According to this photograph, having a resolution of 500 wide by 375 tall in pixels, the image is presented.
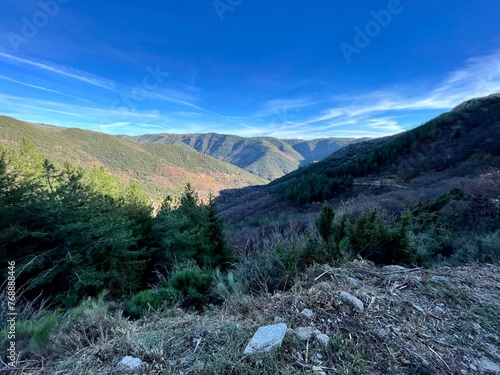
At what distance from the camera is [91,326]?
2178 millimetres

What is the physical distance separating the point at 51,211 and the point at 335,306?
11597 mm

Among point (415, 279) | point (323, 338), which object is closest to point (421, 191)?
point (415, 279)

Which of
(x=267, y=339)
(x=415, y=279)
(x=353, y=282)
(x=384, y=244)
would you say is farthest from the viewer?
(x=384, y=244)

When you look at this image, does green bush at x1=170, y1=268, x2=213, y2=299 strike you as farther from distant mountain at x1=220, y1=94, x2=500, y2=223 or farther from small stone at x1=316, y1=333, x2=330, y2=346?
distant mountain at x1=220, y1=94, x2=500, y2=223

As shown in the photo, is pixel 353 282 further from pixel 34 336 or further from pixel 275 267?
pixel 34 336

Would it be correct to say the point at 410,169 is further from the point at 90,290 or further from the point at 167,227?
the point at 90,290

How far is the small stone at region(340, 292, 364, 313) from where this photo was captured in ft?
6.92

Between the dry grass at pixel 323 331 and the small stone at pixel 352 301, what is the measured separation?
0.17 ft

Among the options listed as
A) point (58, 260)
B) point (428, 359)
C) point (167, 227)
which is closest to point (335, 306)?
point (428, 359)

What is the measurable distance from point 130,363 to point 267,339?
95 centimetres

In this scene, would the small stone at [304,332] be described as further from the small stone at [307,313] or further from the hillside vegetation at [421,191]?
the hillside vegetation at [421,191]

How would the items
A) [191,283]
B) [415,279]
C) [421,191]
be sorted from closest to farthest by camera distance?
[415,279], [191,283], [421,191]

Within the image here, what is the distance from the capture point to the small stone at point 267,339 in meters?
1.69

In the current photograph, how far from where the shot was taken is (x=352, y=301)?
2.15m
